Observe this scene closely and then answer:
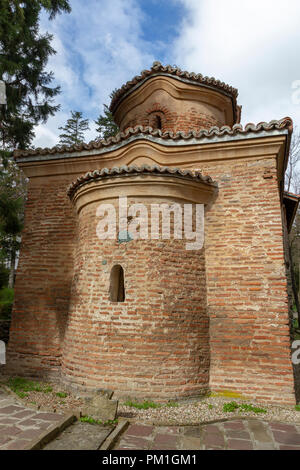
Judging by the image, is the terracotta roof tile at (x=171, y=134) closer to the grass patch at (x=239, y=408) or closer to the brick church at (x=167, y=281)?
the brick church at (x=167, y=281)

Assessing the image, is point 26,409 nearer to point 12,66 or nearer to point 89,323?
point 89,323

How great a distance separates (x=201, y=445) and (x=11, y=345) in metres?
4.93

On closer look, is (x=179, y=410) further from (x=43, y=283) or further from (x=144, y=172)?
(x=144, y=172)

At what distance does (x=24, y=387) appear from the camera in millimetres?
5676

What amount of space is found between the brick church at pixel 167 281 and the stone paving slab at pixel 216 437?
3.27 ft

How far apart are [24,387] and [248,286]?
473 cm

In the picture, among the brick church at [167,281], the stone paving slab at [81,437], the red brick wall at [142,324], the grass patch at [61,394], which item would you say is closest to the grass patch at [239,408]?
the brick church at [167,281]

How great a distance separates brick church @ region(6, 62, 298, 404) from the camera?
519 cm

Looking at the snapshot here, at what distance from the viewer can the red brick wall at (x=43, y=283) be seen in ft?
21.4

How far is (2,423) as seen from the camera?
12.9 feet

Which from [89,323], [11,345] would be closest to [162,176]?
[89,323]

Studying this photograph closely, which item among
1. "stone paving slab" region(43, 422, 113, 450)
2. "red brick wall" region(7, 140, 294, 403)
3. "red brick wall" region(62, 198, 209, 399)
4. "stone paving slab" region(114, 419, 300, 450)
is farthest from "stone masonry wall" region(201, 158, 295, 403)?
"stone paving slab" region(43, 422, 113, 450)

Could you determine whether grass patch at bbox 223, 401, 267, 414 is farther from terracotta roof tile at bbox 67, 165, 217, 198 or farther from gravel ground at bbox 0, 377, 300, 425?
terracotta roof tile at bbox 67, 165, 217, 198
